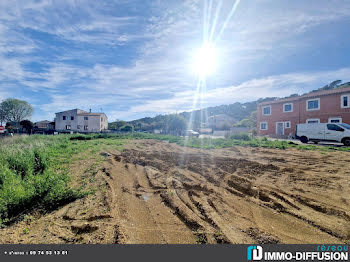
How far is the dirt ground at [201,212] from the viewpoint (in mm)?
2447

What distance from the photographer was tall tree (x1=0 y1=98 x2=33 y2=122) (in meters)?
43.6

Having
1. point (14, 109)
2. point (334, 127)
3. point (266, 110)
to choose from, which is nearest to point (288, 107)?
point (266, 110)

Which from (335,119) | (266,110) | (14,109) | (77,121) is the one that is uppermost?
(14,109)

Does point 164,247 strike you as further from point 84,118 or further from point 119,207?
point 84,118

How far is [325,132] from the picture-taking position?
46.2 feet

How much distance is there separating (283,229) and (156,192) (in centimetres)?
260

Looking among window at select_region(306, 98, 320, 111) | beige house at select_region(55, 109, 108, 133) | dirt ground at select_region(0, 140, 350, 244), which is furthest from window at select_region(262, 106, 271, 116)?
beige house at select_region(55, 109, 108, 133)

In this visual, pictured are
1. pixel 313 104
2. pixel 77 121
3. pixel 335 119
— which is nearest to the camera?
pixel 335 119

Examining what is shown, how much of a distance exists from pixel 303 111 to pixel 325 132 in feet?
36.1

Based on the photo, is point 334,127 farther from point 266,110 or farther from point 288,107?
point 266,110

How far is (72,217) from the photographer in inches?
117

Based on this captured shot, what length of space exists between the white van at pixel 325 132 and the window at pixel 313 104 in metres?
8.77

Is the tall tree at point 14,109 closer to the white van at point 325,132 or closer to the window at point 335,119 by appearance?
the white van at point 325,132

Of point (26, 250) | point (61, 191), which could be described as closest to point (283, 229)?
point (26, 250)
